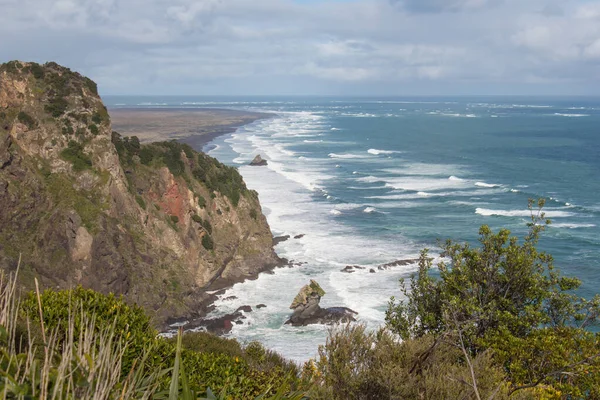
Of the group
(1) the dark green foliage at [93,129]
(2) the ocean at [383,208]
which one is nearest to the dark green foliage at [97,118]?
(1) the dark green foliage at [93,129]

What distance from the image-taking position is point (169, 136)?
589 feet

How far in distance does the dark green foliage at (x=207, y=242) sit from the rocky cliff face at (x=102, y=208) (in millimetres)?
96

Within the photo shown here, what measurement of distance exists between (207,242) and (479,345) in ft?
113

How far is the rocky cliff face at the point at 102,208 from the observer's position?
38344 millimetres

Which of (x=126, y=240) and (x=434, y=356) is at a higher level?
(x=434, y=356)

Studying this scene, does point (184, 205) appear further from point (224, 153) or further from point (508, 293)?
point (224, 153)

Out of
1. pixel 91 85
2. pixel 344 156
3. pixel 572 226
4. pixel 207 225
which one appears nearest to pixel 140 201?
pixel 207 225

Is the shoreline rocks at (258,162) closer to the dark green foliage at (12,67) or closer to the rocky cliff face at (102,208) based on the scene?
the rocky cliff face at (102,208)

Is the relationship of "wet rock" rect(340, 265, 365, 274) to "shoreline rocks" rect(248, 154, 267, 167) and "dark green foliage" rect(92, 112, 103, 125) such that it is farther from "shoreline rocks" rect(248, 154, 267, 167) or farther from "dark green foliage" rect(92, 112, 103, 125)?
"shoreline rocks" rect(248, 154, 267, 167)

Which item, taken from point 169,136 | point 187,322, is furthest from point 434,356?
point 169,136

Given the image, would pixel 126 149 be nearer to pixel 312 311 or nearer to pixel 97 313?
pixel 312 311

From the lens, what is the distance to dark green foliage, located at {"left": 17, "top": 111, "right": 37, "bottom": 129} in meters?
41.8

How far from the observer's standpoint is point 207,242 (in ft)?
160

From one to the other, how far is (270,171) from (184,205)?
188ft
